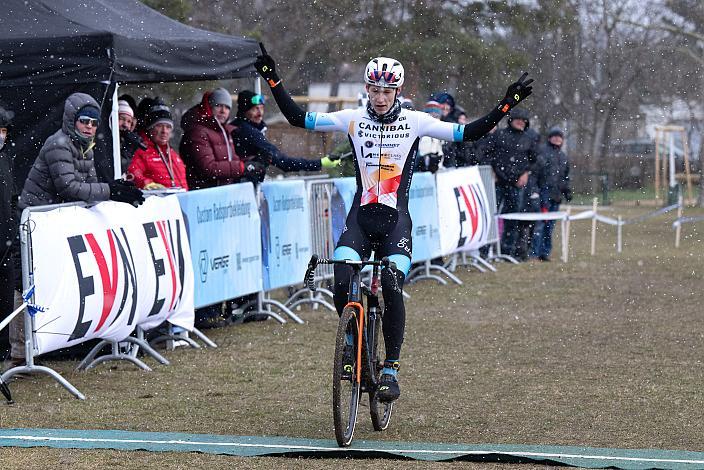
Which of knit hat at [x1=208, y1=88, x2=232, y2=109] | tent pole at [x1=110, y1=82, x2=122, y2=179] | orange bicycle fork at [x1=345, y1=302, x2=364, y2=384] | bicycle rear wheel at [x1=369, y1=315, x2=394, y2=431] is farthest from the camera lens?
knit hat at [x1=208, y1=88, x2=232, y2=109]

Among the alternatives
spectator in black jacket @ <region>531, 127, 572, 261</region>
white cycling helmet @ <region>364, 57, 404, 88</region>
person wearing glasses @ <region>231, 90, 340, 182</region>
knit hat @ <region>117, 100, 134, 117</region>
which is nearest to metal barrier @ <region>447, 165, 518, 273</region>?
spectator in black jacket @ <region>531, 127, 572, 261</region>

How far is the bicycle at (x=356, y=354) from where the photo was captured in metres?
7.37

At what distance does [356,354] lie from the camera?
7637 mm

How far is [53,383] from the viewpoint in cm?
978

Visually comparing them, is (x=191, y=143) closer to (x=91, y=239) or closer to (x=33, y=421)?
(x=91, y=239)

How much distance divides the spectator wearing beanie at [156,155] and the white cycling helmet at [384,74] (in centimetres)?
455

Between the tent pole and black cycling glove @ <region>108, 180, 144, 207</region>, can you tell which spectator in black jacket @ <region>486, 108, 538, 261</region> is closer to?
the tent pole

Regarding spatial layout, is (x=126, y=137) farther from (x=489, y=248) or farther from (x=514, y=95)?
(x=489, y=248)

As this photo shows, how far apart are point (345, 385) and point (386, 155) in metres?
1.52

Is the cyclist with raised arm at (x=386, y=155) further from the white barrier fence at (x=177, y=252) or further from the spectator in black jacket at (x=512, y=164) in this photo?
the spectator in black jacket at (x=512, y=164)

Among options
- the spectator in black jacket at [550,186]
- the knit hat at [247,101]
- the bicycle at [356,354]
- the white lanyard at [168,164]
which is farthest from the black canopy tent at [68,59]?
the spectator in black jacket at [550,186]

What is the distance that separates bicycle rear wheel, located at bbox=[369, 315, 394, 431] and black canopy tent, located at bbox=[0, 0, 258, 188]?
4025 millimetres

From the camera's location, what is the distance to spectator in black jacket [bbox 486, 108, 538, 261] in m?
20.3

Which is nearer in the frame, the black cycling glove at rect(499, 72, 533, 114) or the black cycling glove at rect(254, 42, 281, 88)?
the black cycling glove at rect(499, 72, 533, 114)
